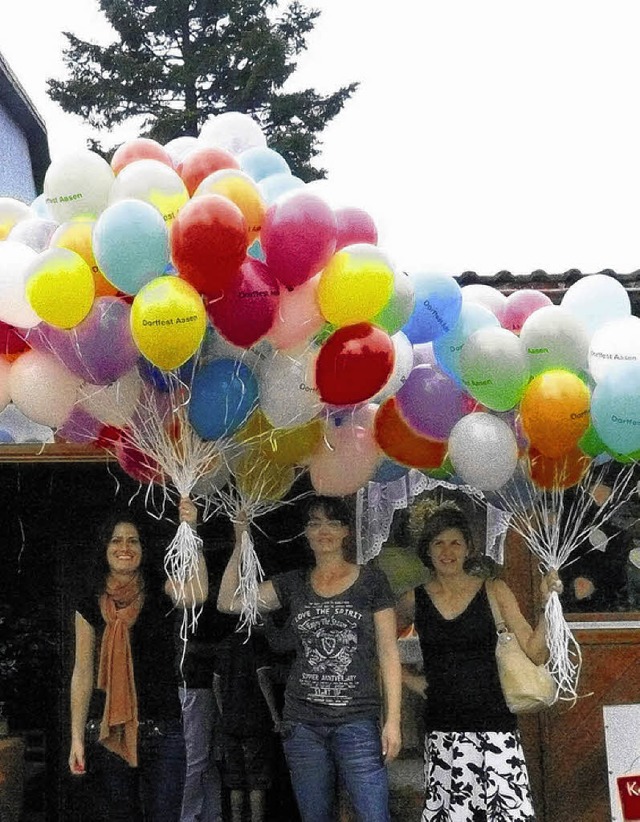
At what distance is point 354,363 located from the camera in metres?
3.04

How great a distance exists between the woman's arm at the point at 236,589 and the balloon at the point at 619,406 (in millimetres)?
1388

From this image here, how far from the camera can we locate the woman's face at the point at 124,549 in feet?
12.2

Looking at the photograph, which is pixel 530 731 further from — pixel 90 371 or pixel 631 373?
pixel 90 371

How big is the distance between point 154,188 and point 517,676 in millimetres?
2180

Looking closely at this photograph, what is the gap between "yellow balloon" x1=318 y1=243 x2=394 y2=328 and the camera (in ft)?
9.71

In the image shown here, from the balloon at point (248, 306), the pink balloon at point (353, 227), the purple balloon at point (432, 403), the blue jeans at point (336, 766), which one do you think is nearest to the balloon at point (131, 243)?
the balloon at point (248, 306)

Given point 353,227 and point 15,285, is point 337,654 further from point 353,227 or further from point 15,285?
point 15,285

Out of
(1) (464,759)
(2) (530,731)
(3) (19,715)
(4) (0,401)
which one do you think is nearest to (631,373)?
(1) (464,759)

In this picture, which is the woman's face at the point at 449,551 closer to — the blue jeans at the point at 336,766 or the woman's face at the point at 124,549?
the blue jeans at the point at 336,766

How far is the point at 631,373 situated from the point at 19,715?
5.15m

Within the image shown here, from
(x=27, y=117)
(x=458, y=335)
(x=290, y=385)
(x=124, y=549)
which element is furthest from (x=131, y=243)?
(x=27, y=117)

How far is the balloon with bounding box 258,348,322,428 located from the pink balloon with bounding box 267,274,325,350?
10 centimetres

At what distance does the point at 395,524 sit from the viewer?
5.07 m

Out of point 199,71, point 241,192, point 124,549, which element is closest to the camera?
point 241,192
